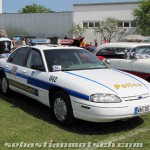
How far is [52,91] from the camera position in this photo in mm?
6062

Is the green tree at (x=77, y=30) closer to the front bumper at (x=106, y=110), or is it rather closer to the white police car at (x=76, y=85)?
the white police car at (x=76, y=85)

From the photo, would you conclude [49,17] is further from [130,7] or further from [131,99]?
[131,99]

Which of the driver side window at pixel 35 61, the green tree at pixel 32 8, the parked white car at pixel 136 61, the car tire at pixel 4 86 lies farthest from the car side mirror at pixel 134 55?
the green tree at pixel 32 8

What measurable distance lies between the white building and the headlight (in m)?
36.0

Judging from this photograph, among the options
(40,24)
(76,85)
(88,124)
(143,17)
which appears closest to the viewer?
(76,85)

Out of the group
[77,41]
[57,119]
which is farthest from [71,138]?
[77,41]

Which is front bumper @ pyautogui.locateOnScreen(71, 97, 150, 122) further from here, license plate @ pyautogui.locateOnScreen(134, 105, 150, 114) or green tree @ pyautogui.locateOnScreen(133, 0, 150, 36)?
green tree @ pyautogui.locateOnScreen(133, 0, 150, 36)

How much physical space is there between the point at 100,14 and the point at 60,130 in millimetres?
36895

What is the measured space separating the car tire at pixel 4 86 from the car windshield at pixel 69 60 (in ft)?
6.10

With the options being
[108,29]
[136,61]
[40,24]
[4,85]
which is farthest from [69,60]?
[40,24]

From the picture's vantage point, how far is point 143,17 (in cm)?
3653

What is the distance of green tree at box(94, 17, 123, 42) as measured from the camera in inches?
1551

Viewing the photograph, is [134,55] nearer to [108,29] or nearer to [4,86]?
[4,86]

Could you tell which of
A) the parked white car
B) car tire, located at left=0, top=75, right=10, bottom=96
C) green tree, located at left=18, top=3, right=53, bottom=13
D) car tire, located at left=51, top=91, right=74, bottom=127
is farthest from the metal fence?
green tree, located at left=18, top=3, right=53, bottom=13
